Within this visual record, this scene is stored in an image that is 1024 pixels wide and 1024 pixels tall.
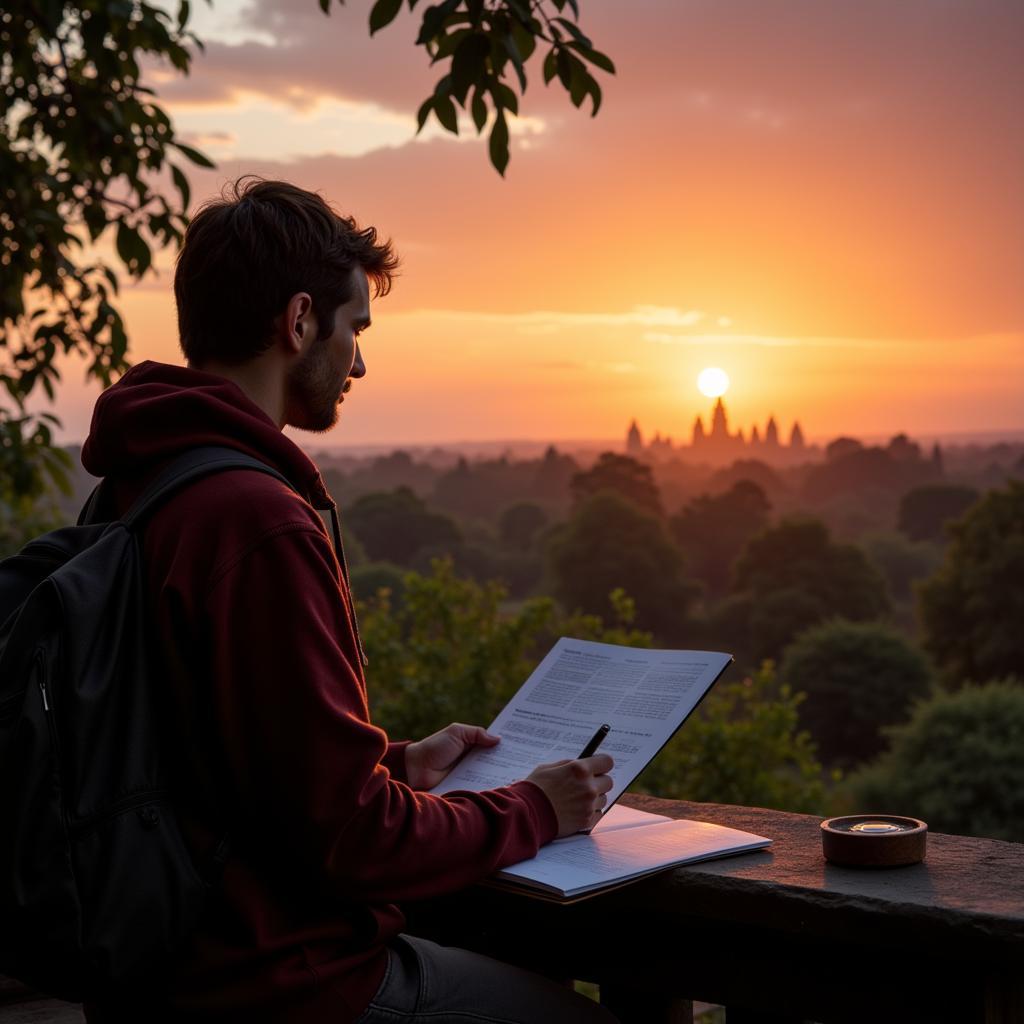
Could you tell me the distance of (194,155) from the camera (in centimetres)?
454

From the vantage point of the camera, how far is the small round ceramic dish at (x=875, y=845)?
6.51ft

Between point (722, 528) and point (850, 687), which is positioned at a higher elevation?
point (722, 528)

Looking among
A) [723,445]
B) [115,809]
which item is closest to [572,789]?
[115,809]

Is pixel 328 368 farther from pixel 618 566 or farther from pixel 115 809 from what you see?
pixel 618 566

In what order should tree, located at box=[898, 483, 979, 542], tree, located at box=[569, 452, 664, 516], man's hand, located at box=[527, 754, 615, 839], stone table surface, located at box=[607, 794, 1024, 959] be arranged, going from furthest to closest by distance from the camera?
tree, located at box=[898, 483, 979, 542], tree, located at box=[569, 452, 664, 516], man's hand, located at box=[527, 754, 615, 839], stone table surface, located at box=[607, 794, 1024, 959]

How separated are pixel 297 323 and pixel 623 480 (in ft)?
263

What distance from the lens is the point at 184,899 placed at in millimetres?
1660

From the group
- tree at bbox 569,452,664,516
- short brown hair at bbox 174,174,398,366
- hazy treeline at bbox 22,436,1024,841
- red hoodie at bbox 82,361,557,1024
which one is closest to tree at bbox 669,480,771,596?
hazy treeline at bbox 22,436,1024,841

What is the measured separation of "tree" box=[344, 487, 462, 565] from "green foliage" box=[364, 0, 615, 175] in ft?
253

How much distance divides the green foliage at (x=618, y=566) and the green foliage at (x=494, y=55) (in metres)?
62.3

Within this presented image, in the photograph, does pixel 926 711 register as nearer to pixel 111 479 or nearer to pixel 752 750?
pixel 752 750

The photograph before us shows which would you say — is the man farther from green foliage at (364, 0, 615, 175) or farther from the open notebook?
green foliage at (364, 0, 615, 175)

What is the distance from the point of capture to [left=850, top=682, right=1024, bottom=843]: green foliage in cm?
2442

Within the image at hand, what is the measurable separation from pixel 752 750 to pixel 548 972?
14511 mm
